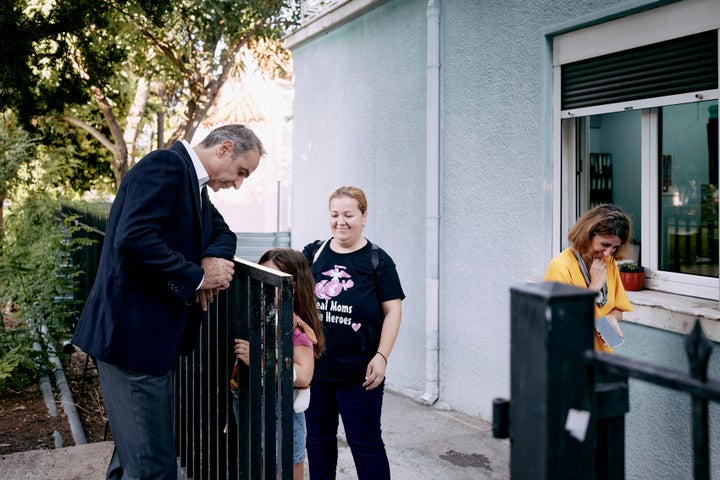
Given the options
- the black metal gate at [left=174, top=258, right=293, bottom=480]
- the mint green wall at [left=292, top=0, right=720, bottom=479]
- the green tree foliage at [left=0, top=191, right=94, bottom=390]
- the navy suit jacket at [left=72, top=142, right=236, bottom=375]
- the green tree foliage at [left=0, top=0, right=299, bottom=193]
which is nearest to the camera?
the black metal gate at [left=174, top=258, right=293, bottom=480]

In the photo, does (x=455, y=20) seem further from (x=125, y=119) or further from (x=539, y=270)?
(x=125, y=119)

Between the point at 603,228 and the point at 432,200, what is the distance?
2685mm

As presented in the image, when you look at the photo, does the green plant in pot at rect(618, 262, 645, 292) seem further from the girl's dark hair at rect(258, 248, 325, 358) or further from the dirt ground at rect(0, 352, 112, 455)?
the dirt ground at rect(0, 352, 112, 455)

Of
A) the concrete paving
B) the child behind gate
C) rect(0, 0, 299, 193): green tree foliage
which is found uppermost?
rect(0, 0, 299, 193): green tree foliage

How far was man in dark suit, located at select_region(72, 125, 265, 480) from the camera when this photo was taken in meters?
2.68

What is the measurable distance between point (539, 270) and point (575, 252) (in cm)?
154

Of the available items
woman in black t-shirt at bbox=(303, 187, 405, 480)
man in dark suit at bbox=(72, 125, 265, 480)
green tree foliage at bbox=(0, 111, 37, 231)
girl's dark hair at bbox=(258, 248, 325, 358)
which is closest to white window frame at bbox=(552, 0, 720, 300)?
woman in black t-shirt at bbox=(303, 187, 405, 480)

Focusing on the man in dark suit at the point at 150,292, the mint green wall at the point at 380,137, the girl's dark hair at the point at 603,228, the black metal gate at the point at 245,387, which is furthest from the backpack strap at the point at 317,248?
the mint green wall at the point at 380,137

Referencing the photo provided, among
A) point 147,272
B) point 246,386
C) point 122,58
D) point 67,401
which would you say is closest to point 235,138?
point 147,272

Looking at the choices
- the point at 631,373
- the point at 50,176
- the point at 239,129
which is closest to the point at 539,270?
the point at 239,129

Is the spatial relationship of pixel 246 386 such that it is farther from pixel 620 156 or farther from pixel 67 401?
pixel 67 401

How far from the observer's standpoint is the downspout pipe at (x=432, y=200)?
600cm

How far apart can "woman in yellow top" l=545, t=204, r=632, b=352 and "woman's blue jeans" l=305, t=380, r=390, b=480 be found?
1088 millimetres

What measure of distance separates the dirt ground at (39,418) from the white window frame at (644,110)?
12.2ft
